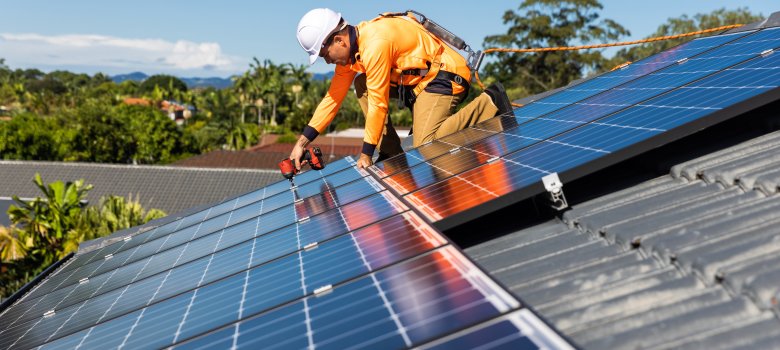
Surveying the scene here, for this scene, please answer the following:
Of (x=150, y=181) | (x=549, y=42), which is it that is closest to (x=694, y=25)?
(x=549, y=42)

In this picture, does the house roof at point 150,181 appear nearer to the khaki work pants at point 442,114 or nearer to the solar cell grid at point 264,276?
the khaki work pants at point 442,114

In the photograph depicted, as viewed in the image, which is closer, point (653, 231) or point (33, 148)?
point (653, 231)

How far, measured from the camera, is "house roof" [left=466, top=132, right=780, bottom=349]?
3.00 meters

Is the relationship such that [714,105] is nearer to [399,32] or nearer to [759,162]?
[759,162]

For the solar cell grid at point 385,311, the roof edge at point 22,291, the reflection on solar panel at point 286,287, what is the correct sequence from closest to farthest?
the solar cell grid at point 385,311
the reflection on solar panel at point 286,287
the roof edge at point 22,291

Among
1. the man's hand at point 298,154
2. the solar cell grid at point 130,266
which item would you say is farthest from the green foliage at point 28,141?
the man's hand at point 298,154

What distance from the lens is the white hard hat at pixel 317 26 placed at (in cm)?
702

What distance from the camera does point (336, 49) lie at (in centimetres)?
726

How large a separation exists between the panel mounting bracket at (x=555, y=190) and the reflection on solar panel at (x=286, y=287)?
81cm

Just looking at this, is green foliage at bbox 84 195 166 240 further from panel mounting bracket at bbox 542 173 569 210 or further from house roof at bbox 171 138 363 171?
panel mounting bracket at bbox 542 173 569 210

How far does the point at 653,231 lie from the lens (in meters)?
4.05

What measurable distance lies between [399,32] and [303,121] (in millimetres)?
83850

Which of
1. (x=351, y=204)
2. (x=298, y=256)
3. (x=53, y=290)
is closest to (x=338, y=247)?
(x=298, y=256)

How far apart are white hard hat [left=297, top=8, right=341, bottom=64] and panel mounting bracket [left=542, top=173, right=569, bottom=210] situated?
3.12 metres
